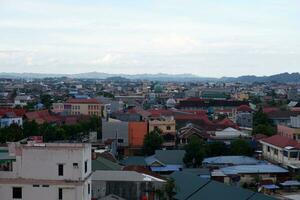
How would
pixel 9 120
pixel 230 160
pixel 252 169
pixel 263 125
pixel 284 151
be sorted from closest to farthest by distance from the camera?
pixel 252 169
pixel 230 160
pixel 284 151
pixel 263 125
pixel 9 120

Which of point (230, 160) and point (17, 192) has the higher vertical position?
point (17, 192)

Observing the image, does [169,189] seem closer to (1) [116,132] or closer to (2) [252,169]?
(2) [252,169]

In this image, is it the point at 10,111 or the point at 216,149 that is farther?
the point at 10,111

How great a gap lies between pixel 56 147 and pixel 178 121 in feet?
91.6

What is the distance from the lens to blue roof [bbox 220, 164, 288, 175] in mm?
20953

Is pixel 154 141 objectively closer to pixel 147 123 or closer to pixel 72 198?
pixel 147 123

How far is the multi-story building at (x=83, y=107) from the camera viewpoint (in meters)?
47.7

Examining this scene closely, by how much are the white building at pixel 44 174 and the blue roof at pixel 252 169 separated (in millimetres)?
11872

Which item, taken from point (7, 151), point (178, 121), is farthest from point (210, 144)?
point (7, 151)

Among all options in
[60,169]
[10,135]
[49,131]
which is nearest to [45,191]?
[60,169]

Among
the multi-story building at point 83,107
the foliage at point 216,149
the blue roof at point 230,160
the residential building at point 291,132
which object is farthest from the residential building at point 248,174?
the multi-story building at point 83,107

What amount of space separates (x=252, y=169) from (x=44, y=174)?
12.8m

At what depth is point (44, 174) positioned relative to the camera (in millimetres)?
9938

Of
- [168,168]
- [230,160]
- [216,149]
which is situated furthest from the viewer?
[216,149]
